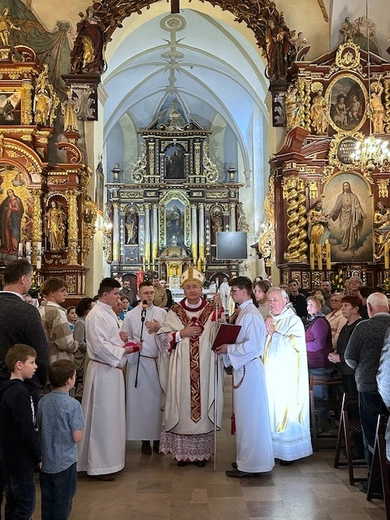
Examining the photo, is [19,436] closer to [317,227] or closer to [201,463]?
[201,463]

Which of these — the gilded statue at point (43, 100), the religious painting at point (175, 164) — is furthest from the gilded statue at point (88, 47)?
the religious painting at point (175, 164)

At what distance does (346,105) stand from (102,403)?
11.8 meters

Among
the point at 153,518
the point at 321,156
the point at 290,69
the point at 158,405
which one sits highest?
the point at 290,69

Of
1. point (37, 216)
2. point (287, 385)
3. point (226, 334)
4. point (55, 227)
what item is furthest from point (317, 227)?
point (226, 334)

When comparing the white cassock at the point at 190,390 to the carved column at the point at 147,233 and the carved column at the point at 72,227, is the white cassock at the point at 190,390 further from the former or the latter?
the carved column at the point at 147,233

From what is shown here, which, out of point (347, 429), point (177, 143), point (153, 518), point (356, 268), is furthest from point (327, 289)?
point (177, 143)

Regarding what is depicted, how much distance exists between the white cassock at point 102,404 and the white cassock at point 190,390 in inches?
22.8

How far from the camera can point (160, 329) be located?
617 cm

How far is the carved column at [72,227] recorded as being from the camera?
14328 millimetres

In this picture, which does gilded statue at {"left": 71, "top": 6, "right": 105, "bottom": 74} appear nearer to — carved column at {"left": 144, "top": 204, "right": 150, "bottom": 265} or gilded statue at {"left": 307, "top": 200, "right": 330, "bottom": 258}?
gilded statue at {"left": 307, "top": 200, "right": 330, "bottom": 258}

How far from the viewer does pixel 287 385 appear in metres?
5.97

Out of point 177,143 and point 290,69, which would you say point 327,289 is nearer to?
point 290,69

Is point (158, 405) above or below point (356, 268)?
below

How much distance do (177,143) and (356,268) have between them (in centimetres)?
1610
